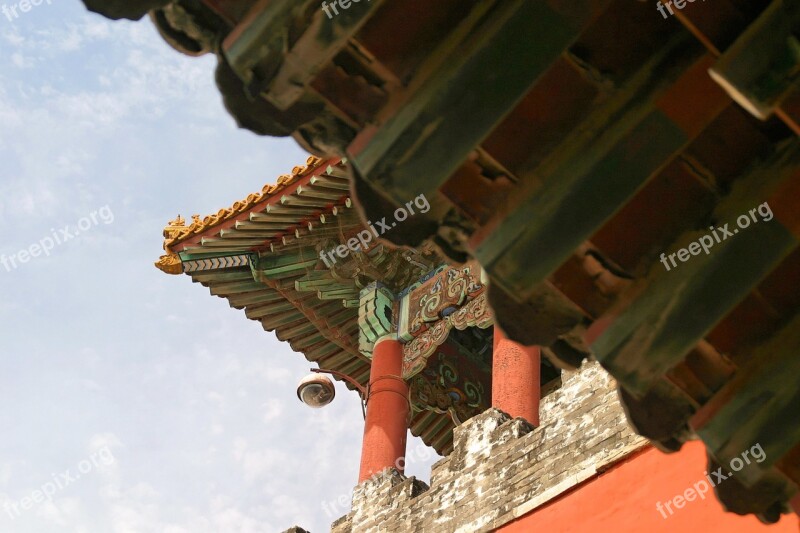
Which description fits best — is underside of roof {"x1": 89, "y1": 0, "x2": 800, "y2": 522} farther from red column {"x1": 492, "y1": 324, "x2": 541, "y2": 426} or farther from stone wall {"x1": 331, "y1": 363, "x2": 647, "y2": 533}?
red column {"x1": 492, "y1": 324, "x2": 541, "y2": 426}

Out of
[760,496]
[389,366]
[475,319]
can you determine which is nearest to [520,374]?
[475,319]

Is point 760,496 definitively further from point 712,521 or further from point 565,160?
point 712,521

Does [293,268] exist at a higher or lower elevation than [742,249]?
lower

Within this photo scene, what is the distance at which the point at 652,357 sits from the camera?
10.1 ft

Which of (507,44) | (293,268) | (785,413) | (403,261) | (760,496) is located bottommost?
(293,268)

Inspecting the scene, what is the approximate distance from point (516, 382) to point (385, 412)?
168 centimetres

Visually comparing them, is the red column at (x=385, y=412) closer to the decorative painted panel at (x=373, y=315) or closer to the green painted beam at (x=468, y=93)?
the decorative painted panel at (x=373, y=315)

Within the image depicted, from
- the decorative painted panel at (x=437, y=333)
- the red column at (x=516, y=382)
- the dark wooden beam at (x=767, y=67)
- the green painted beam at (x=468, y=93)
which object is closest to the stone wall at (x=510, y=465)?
the red column at (x=516, y=382)

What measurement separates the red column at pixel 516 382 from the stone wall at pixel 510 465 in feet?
1.03

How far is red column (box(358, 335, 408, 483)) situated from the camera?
11.1 metres

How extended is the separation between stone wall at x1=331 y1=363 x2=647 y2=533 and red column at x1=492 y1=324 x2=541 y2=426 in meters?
0.31

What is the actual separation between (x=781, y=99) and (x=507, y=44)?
611 millimetres

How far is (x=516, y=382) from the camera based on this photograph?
1013 cm

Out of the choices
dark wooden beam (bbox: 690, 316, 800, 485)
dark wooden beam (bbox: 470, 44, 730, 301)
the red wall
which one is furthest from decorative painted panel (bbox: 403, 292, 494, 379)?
dark wooden beam (bbox: 470, 44, 730, 301)
